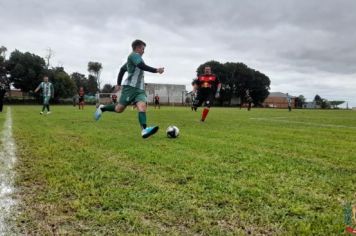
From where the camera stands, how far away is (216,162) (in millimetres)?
5078

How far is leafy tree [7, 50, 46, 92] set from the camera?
65.4 metres

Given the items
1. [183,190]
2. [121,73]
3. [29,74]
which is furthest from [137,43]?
[29,74]

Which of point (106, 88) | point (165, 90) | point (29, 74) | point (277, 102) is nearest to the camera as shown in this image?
point (29, 74)

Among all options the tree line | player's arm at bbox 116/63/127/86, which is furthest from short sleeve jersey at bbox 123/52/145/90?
the tree line

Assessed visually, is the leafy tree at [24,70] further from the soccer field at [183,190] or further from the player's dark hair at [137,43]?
the soccer field at [183,190]

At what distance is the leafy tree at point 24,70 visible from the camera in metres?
65.4

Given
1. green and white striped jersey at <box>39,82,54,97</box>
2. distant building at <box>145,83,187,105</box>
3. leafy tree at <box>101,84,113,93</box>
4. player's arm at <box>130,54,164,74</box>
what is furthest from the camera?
leafy tree at <box>101,84,113,93</box>

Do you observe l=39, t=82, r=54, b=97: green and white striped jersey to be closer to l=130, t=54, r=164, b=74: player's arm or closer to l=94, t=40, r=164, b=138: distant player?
l=94, t=40, r=164, b=138: distant player

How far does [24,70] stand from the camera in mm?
65750

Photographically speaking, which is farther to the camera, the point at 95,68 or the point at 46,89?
the point at 95,68

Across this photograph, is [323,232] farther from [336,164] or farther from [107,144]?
→ [107,144]

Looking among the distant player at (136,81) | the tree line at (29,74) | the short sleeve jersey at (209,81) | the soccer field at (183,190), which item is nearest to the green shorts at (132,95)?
the distant player at (136,81)

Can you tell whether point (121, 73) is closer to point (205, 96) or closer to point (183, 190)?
point (183, 190)

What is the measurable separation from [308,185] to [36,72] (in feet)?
228
